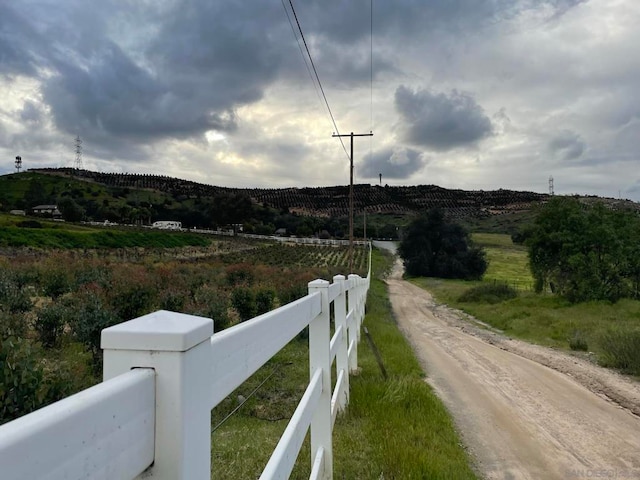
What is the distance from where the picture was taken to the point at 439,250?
54.9 metres

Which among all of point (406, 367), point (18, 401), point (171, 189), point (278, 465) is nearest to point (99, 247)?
point (406, 367)

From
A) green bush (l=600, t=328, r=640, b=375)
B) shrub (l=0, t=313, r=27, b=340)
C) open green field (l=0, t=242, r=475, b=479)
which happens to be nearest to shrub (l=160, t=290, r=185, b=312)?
open green field (l=0, t=242, r=475, b=479)

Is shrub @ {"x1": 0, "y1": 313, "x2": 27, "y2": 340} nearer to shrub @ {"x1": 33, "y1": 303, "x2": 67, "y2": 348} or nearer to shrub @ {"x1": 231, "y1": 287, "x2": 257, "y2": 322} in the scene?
shrub @ {"x1": 33, "y1": 303, "x2": 67, "y2": 348}

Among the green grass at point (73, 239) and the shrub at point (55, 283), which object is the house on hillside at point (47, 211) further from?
the shrub at point (55, 283)

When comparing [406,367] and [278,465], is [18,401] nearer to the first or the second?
[278,465]

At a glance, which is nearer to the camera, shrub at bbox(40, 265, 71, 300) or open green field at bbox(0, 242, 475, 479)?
open green field at bbox(0, 242, 475, 479)

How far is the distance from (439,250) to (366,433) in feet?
170

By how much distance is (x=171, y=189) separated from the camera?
137125 millimetres

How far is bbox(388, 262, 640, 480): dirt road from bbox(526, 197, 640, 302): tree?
36.8ft

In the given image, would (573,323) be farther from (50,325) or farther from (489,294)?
(50,325)

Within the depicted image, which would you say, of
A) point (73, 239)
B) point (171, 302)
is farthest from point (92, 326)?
point (73, 239)

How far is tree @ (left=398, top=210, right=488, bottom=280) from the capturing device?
52.5 meters

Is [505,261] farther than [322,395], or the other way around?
[505,261]

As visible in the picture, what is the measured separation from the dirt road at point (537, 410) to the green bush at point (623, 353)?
0.40m
